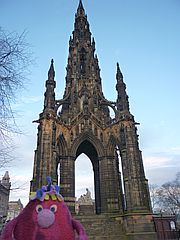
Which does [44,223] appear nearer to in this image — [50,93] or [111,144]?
[111,144]

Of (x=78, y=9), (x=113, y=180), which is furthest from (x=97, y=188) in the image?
(x=78, y=9)

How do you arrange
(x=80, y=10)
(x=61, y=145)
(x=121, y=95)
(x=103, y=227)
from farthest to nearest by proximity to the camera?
(x=80, y=10) → (x=121, y=95) → (x=61, y=145) → (x=103, y=227)

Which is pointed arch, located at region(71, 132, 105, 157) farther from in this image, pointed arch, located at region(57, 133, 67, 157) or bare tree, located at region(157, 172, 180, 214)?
bare tree, located at region(157, 172, 180, 214)

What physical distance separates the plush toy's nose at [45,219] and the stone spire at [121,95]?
1569 cm

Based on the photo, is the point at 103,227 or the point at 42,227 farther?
the point at 103,227

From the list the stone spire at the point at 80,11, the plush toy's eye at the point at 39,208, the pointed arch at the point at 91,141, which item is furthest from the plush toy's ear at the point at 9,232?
the stone spire at the point at 80,11

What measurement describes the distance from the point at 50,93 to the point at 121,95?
21.0 ft

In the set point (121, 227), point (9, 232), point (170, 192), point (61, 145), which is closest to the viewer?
point (9, 232)

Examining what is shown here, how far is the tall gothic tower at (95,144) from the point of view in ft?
48.0

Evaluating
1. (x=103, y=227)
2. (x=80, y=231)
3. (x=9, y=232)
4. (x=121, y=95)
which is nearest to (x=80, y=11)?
(x=121, y=95)

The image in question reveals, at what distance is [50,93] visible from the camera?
60.1ft

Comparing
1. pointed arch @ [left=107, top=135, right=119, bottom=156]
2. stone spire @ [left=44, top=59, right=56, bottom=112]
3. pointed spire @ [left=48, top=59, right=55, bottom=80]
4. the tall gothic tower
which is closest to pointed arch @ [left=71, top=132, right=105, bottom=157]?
the tall gothic tower

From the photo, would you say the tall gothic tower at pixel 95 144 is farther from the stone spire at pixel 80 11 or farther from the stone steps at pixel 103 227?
the stone spire at pixel 80 11

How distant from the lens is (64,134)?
17766mm
